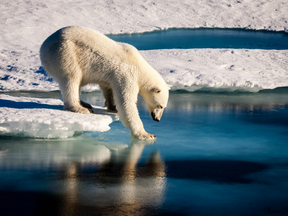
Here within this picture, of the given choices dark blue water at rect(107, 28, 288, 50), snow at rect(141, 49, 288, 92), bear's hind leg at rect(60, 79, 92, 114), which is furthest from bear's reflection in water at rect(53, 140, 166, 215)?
dark blue water at rect(107, 28, 288, 50)

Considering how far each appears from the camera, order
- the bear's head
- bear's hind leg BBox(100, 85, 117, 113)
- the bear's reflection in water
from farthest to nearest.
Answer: bear's hind leg BBox(100, 85, 117, 113), the bear's head, the bear's reflection in water

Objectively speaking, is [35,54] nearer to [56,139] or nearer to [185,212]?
[56,139]

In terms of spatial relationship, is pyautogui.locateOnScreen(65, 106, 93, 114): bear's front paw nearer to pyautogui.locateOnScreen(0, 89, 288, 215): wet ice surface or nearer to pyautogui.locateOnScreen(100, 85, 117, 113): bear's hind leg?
pyautogui.locateOnScreen(0, 89, 288, 215): wet ice surface

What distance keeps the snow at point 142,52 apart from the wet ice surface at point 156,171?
14.0 inches

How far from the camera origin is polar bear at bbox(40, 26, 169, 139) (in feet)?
16.9

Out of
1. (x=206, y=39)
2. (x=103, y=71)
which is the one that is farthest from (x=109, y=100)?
(x=206, y=39)

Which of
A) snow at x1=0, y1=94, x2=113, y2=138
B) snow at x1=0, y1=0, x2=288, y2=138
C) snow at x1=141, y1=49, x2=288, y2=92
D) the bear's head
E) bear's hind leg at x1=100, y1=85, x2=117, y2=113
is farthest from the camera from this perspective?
snow at x1=141, y1=49, x2=288, y2=92

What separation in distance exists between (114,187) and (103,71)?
224 cm

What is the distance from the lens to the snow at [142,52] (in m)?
4.97

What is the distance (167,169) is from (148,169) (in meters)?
0.21

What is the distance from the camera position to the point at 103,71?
205 inches

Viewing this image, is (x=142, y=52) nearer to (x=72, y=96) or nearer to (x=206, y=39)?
(x=206, y=39)

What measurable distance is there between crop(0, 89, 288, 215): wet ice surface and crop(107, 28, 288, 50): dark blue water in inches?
359

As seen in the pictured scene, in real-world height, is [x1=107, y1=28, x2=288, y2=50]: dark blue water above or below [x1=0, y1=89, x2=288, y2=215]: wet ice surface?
above
